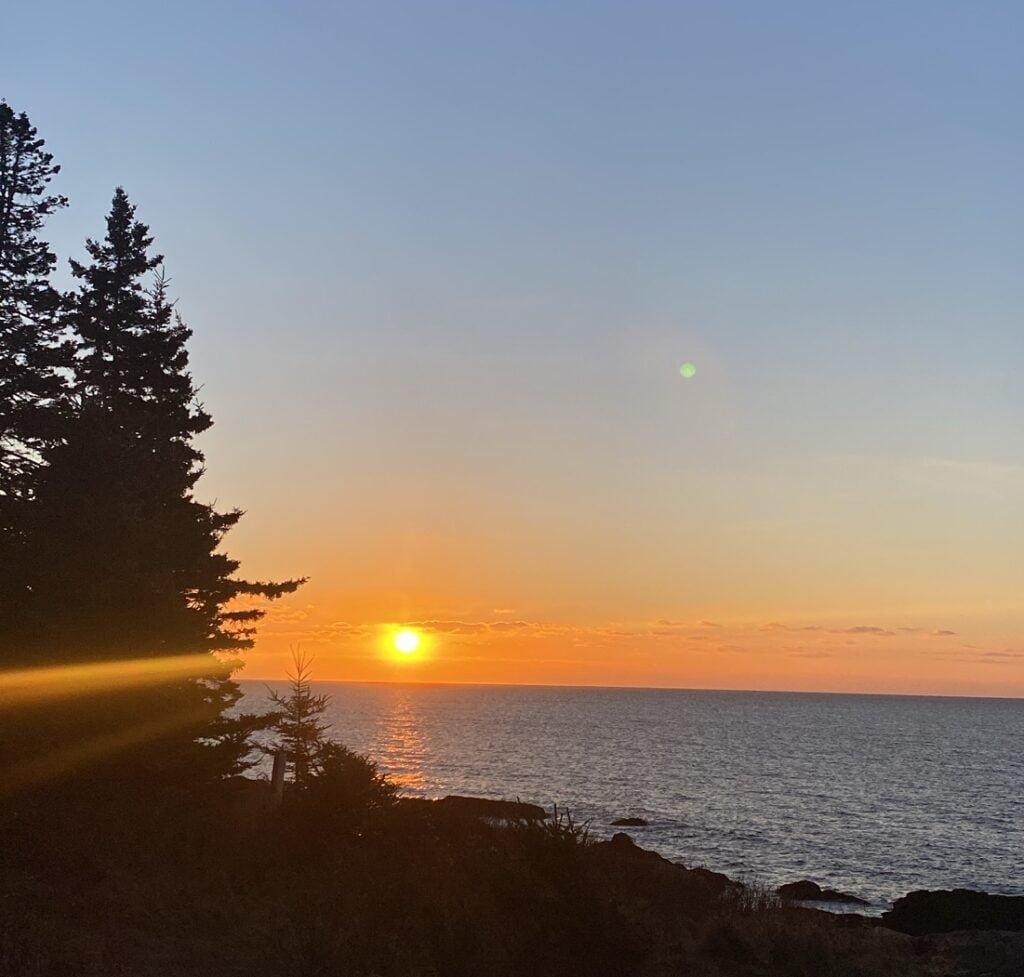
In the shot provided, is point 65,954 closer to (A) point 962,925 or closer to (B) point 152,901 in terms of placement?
(B) point 152,901

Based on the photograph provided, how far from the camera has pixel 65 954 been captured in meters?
11.1

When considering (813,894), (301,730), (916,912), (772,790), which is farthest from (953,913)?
(772,790)

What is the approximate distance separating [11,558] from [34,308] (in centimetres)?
1389

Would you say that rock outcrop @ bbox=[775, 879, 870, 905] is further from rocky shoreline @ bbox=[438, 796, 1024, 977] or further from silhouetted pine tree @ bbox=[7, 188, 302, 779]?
silhouetted pine tree @ bbox=[7, 188, 302, 779]

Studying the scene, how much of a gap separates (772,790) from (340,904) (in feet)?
213

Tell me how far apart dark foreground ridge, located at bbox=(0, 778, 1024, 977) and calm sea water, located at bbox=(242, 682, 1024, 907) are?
25.8 metres

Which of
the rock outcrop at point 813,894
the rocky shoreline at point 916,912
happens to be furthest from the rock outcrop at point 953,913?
the rock outcrop at point 813,894

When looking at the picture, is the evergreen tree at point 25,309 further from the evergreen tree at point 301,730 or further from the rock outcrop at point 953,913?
the rock outcrop at point 953,913

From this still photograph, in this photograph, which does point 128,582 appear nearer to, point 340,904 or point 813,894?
point 340,904

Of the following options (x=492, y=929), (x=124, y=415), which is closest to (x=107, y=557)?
(x=124, y=415)

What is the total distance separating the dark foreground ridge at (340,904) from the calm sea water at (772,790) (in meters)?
25.8

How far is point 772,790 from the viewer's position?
71938 mm

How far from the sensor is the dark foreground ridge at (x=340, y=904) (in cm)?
1138

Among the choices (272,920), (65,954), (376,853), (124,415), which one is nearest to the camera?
(65,954)
